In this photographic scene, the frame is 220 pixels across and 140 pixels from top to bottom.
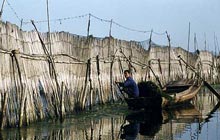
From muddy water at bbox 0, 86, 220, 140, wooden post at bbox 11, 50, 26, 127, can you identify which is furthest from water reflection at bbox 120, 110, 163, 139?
wooden post at bbox 11, 50, 26, 127

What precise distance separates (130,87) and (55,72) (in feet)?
13.9

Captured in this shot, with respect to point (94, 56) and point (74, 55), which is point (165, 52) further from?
point (74, 55)

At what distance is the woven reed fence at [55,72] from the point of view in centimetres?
1374

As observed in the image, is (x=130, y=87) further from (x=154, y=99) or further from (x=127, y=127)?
(x=127, y=127)

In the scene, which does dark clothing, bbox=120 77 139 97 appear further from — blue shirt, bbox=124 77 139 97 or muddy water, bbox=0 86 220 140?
muddy water, bbox=0 86 220 140

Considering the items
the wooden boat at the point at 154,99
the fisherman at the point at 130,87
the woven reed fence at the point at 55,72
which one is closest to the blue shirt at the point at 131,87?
the fisherman at the point at 130,87

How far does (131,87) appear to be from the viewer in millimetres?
19297

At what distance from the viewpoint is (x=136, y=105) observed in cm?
1900

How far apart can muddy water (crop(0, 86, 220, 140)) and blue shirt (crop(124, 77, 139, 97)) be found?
0.86 m

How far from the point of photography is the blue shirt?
19.2 meters

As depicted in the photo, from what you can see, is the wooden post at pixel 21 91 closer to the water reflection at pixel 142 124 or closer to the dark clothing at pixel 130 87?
the water reflection at pixel 142 124

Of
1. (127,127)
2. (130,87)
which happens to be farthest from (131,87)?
(127,127)

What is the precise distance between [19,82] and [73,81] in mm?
3991

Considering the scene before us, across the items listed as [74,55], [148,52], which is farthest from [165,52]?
[74,55]
